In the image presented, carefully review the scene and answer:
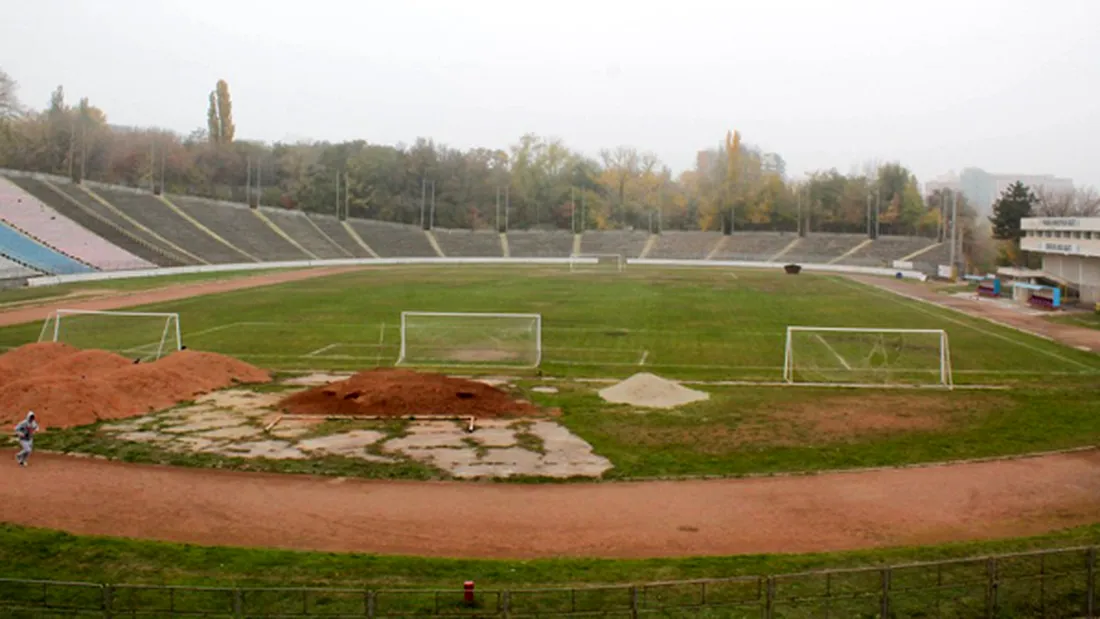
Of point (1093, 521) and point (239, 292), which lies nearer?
point (1093, 521)

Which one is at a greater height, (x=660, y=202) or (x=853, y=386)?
(x=660, y=202)

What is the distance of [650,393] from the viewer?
28.1m

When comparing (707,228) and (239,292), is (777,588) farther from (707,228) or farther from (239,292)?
(707,228)

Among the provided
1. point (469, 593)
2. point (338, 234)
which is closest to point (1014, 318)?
point (469, 593)

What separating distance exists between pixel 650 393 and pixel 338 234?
309 ft

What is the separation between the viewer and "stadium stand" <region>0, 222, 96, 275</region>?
227ft

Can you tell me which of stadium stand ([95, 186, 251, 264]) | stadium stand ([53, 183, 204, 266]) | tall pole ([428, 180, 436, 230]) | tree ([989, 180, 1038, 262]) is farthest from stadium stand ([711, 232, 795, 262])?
stadium stand ([53, 183, 204, 266])

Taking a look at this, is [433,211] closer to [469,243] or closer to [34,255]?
[469,243]

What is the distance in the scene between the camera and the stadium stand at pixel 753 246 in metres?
113

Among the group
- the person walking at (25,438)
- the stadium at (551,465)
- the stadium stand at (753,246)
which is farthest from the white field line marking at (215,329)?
the stadium stand at (753,246)

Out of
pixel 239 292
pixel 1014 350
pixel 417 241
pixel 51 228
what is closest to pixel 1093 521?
pixel 1014 350

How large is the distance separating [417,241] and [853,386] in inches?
3741

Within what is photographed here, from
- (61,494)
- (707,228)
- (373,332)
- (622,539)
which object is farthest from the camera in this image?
(707,228)

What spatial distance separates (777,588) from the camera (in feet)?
43.6
